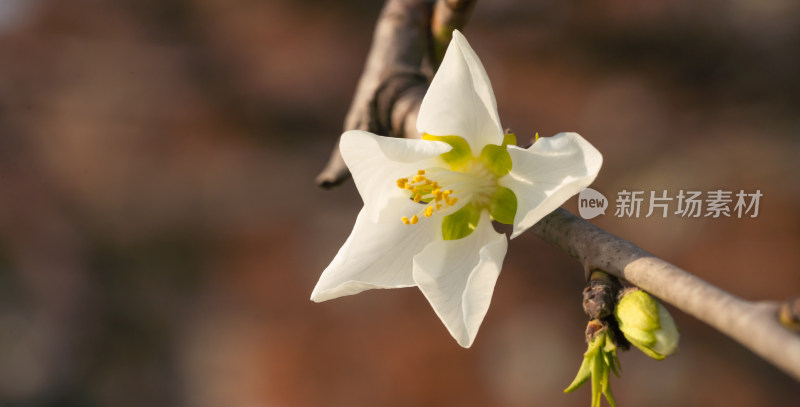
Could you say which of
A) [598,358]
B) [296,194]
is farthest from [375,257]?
[296,194]

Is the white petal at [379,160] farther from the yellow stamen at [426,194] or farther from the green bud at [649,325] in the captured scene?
the green bud at [649,325]

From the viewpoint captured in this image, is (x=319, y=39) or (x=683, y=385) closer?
(x=683, y=385)

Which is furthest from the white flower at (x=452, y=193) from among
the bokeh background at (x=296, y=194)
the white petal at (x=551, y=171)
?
the bokeh background at (x=296, y=194)

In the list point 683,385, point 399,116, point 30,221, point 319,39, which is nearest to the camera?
point 399,116

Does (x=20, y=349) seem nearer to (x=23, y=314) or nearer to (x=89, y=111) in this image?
(x=23, y=314)

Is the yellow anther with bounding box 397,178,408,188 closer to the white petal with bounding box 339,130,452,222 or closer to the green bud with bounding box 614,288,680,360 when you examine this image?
the white petal with bounding box 339,130,452,222

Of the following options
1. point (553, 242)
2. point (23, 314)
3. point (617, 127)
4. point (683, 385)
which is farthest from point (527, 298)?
point (23, 314)
